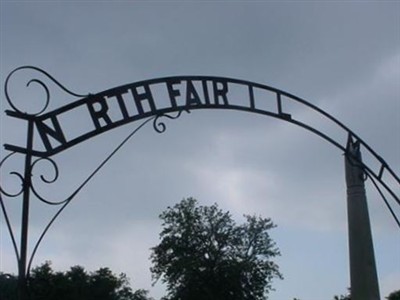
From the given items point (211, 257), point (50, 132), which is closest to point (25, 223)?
point (50, 132)

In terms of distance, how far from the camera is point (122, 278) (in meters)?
85.2

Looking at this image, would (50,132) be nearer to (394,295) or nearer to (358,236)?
(358,236)

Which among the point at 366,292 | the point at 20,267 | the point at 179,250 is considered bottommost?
the point at 20,267

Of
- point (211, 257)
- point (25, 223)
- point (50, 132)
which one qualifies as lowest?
point (25, 223)

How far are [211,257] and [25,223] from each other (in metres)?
55.0

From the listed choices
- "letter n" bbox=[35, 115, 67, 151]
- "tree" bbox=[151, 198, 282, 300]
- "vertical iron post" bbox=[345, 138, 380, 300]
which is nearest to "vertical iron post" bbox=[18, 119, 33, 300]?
"letter n" bbox=[35, 115, 67, 151]

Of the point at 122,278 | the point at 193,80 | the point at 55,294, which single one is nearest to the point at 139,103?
the point at 193,80

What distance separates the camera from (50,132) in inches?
294

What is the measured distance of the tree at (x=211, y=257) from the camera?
193 feet

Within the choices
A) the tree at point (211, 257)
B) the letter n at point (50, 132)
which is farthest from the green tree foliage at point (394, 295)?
the letter n at point (50, 132)

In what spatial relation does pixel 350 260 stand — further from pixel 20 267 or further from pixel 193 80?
pixel 20 267

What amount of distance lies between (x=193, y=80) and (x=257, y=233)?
58.3 metres

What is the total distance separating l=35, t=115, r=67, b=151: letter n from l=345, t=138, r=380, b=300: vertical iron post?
14.6 ft

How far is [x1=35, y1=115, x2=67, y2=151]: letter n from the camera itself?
7.38 meters
